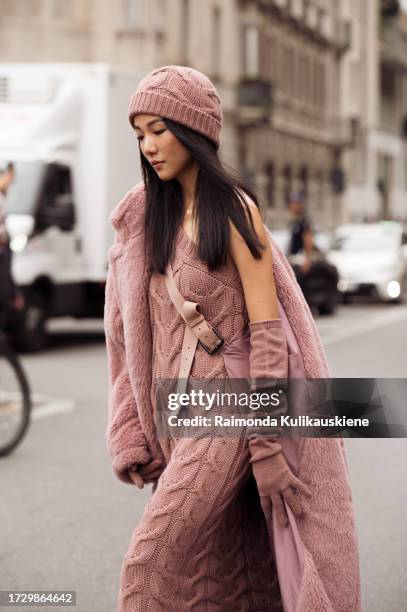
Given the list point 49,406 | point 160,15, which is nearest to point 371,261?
point 160,15

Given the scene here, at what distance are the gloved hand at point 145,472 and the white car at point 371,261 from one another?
20048 millimetres

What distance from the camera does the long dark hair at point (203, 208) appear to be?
326cm

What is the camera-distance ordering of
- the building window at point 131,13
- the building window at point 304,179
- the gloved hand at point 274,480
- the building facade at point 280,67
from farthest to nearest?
the building window at point 304,179, the building window at point 131,13, the building facade at point 280,67, the gloved hand at point 274,480

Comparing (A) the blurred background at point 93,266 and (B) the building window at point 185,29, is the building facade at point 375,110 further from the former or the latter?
(B) the building window at point 185,29

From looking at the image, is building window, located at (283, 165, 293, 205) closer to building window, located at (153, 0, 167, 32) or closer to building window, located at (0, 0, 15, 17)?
building window, located at (153, 0, 167, 32)

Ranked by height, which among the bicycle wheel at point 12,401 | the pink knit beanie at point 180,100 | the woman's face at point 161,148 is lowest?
the bicycle wheel at point 12,401

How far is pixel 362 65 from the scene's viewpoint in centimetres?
5778

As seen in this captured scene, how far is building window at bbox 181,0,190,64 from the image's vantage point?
35281mm

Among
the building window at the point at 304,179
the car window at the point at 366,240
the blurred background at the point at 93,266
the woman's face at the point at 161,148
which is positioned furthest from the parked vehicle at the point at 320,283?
the building window at the point at 304,179

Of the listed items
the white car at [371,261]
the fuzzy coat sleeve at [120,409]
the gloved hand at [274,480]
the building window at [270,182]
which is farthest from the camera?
the building window at [270,182]

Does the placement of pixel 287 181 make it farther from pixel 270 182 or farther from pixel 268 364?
pixel 268 364

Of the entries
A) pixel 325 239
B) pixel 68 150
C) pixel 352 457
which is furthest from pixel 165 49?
pixel 352 457

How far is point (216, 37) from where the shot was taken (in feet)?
126

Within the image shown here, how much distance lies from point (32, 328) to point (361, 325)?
246 inches
